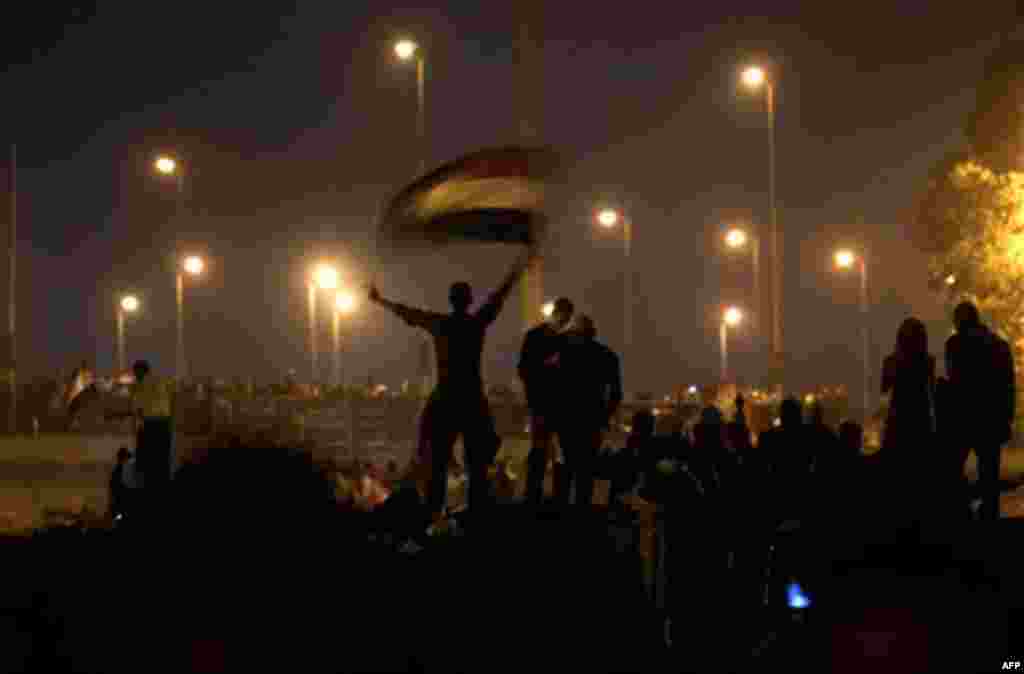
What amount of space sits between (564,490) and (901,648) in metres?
5.51

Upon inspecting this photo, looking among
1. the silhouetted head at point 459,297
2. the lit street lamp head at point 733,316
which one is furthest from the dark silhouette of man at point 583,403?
the lit street lamp head at point 733,316

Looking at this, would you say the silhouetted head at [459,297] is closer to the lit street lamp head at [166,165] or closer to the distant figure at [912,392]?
the distant figure at [912,392]

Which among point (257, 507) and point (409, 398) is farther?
point (409, 398)

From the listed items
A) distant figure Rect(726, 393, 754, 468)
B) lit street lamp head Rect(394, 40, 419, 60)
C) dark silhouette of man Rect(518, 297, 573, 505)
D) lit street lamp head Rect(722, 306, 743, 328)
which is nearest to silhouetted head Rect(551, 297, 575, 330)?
dark silhouette of man Rect(518, 297, 573, 505)

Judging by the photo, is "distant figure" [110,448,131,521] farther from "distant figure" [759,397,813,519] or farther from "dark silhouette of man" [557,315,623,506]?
"distant figure" [759,397,813,519]

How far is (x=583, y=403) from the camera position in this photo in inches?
466

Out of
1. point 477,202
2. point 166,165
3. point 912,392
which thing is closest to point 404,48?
point 166,165

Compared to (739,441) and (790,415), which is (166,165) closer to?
(739,441)

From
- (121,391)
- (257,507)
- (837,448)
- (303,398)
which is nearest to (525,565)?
(257,507)

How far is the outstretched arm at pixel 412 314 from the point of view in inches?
444

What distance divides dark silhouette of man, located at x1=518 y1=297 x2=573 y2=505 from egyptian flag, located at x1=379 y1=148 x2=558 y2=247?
1.29 m

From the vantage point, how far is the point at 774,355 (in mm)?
33719

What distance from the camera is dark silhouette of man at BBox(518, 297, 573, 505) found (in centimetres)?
1183

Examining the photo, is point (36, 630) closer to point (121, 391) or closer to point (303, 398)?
point (303, 398)
